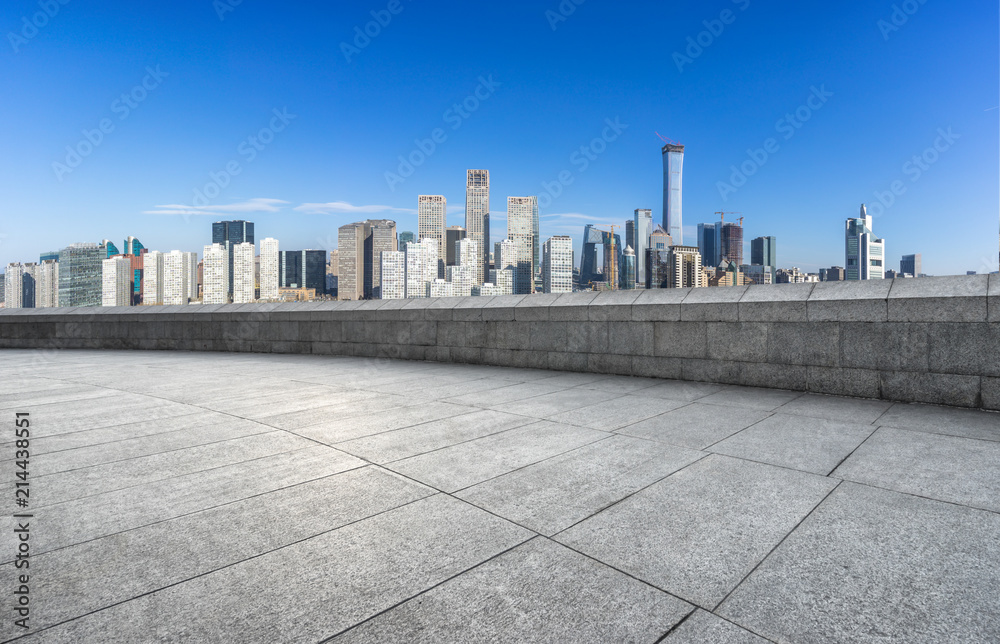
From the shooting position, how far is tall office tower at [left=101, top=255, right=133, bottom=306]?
31406 millimetres

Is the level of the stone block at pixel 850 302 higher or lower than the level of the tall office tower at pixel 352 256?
lower

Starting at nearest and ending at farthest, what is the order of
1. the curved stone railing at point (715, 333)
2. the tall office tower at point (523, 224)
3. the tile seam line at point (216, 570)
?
the tile seam line at point (216, 570) < the curved stone railing at point (715, 333) < the tall office tower at point (523, 224)

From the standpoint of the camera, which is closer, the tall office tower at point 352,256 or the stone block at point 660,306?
the stone block at point 660,306

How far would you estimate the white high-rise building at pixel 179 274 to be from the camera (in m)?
34.0

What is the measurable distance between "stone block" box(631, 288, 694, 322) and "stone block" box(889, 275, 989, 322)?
240 cm

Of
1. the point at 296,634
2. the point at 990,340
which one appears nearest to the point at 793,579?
the point at 296,634

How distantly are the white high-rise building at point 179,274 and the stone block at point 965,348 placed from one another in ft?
123

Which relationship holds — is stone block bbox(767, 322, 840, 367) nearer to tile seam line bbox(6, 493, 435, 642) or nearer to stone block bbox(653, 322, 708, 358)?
stone block bbox(653, 322, 708, 358)

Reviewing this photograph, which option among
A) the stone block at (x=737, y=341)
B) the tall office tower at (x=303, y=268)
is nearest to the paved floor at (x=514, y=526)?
the stone block at (x=737, y=341)

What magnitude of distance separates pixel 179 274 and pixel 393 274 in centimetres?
2030

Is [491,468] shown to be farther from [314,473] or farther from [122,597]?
[122,597]

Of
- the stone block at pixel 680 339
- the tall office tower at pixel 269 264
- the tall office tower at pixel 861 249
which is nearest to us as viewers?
the stone block at pixel 680 339

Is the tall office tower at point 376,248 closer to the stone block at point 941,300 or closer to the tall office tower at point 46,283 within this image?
the tall office tower at point 46,283

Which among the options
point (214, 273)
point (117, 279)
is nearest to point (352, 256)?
point (214, 273)
